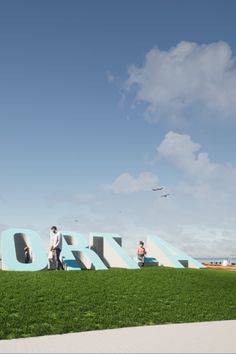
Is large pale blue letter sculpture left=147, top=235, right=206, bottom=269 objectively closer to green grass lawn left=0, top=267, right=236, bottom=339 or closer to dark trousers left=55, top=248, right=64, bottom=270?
green grass lawn left=0, top=267, right=236, bottom=339

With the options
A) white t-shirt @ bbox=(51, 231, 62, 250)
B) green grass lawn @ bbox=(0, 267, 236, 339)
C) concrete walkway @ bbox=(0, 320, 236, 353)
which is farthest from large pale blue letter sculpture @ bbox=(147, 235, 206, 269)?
concrete walkway @ bbox=(0, 320, 236, 353)

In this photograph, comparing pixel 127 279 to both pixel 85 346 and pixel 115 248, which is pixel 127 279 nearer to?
pixel 115 248

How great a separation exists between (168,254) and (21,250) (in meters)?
8.70

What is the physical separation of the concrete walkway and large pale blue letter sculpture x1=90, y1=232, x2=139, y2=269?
36.9 feet

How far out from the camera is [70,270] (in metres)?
20.5

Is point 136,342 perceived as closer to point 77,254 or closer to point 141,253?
point 77,254

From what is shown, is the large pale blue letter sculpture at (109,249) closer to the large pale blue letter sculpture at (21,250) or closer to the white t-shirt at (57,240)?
the white t-shirt at (57,240)

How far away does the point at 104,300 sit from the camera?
50.8 ft

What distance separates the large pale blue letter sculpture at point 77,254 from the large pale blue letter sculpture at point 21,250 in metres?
1.50

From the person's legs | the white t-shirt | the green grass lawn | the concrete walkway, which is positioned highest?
the white t-shirt

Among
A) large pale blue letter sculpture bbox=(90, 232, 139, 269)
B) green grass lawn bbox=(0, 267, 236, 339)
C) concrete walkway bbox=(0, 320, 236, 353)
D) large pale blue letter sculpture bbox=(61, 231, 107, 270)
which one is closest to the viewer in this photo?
concrete walkway bbox=(0, 320, 236, 353)

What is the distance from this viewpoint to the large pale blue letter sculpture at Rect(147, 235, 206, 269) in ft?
86.9

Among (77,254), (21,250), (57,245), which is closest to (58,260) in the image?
(57,245)

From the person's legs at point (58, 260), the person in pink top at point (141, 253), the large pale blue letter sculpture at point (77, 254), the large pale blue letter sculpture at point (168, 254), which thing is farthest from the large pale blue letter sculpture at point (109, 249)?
the person's legs at point (58, 260)
